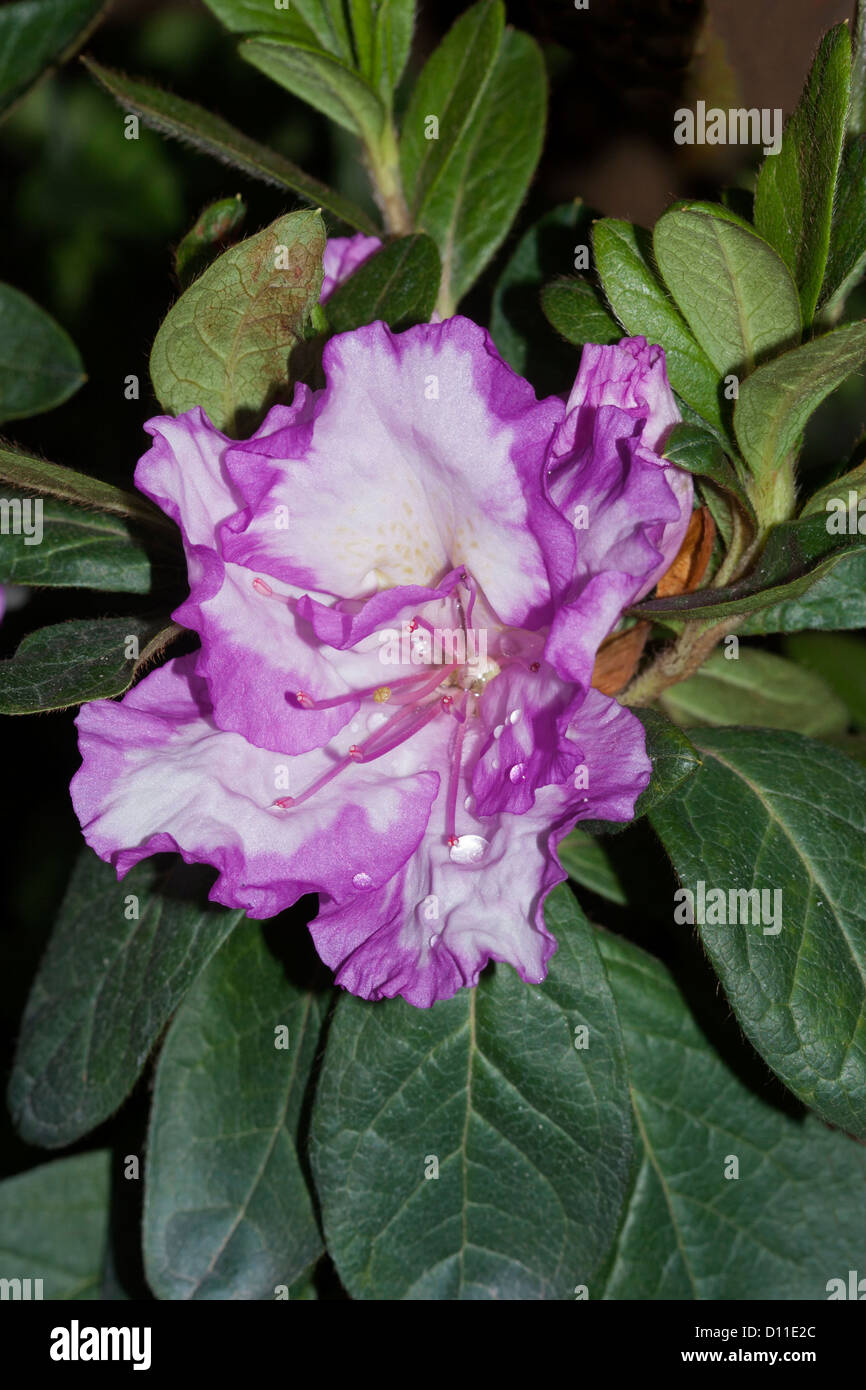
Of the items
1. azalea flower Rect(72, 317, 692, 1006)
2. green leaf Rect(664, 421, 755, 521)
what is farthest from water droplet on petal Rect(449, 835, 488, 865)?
green leaf Rect(664, 421, 755, 521)

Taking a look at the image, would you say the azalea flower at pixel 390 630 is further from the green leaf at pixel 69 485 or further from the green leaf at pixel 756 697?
the green leaf at pixel 756 697

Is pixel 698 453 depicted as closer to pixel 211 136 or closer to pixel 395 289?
pixel 395 289

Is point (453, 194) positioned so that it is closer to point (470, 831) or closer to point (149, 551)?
point (149, 551)

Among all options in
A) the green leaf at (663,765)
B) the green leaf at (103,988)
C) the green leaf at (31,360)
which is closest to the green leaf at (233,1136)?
the green leaf at (103,988)

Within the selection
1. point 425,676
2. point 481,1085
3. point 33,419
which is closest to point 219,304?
point 425,676

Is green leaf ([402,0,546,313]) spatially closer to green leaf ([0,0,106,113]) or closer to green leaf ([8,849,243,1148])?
green leaf ([0,0,106,113])

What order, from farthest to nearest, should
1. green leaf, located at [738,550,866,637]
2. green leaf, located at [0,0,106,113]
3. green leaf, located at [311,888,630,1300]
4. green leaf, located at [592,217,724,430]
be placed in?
green leaf, located at [0,0,106,113], green leaf, located at [738,550,866,637], green leaf, located at [311,888,630,1300], green leaf, located at [592,217,724,430]

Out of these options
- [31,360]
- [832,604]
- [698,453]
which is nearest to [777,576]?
[698,453]
